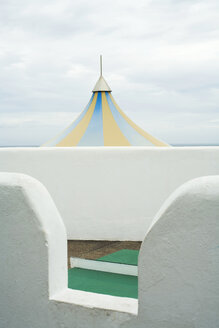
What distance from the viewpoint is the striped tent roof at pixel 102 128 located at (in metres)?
9.71

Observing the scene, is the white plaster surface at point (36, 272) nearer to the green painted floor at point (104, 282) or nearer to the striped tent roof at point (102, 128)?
the green painted floor at point (104, 282)

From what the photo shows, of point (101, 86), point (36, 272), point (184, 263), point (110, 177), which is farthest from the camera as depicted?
point (101, 86)

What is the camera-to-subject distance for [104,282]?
548 centimetres

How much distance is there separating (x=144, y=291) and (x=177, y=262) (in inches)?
11.9

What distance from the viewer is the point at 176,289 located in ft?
7.88

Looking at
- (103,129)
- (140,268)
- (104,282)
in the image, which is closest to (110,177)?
(104,282)

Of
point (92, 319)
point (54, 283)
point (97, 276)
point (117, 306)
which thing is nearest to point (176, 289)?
point (117, 306)

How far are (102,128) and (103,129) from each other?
6 cm

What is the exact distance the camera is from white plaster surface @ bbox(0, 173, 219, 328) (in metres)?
2.33

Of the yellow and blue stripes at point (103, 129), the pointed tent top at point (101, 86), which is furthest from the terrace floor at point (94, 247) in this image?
the pointed tent top at point (101, 86)

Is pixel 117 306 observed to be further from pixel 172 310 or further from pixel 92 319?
pixel 172 310

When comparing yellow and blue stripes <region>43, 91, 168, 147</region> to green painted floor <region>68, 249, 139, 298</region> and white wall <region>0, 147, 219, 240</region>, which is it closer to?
white wall <region>0, 147, 219, 240</region>

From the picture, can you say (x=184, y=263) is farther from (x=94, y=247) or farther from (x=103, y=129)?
(x=103, y=129)

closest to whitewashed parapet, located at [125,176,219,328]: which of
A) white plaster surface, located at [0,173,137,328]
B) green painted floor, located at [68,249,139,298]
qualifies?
white plaster surface, located at [0,173,137,328]
